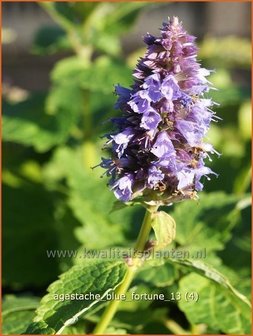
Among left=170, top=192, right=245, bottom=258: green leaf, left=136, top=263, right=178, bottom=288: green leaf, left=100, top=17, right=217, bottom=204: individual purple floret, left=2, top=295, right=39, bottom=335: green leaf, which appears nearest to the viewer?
left=100, top=17, right=217, bottom=204: individual purple floret

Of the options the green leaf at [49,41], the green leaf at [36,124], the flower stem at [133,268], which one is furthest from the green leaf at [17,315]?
the green leaf at [49,41]

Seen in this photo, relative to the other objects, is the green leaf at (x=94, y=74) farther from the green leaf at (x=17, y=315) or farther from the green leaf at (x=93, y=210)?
the green leaf at (x=17, y=315)

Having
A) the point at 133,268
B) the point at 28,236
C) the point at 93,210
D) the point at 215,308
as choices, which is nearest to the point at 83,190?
the point at 93,210

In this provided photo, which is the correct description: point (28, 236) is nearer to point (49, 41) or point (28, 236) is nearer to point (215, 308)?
point (49, 41)

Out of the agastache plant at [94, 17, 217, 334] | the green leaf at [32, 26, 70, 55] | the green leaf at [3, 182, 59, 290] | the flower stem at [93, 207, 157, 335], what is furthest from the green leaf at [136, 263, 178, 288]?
the green leaf at [32, 26, 70, 55]

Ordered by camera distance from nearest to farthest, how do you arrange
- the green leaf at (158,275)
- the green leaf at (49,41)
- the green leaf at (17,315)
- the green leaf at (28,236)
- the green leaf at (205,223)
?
the green leaf at (17,315) < the green leaf at (158,275) < the green leaf at (205,223) < the green leaf at (28,236) < the green leaf at (49,41)

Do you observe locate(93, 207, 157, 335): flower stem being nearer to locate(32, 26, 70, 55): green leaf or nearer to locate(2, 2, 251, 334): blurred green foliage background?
locate(2, 2, 251, 334): blurred green foliage background
